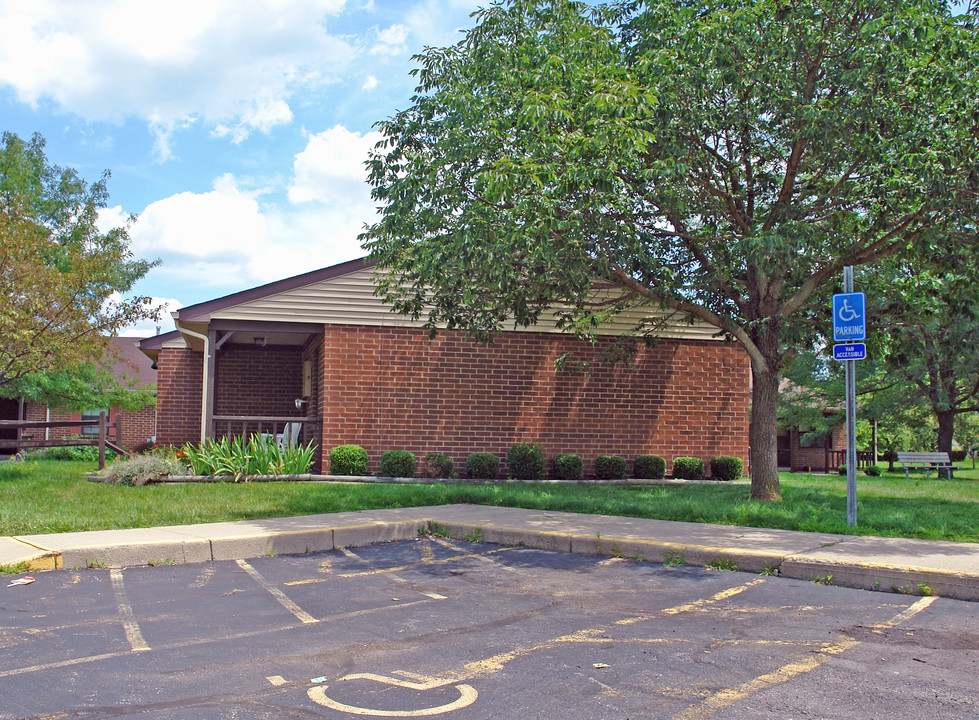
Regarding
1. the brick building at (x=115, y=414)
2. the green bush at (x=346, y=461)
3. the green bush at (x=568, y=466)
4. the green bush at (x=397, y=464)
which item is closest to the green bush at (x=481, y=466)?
the green bush at (x=397, y=464)

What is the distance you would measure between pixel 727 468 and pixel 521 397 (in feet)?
15.6

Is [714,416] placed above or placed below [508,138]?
below

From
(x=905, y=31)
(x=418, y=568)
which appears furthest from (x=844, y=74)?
(x=418, y=568)

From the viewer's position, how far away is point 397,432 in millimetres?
16969

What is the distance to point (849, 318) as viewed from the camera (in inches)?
361

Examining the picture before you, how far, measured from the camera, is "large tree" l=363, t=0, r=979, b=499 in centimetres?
982

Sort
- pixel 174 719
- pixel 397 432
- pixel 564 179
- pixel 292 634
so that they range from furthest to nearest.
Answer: pixel 397 432 → pixel 564 179 → pixel 292 634 → pixel 174 719

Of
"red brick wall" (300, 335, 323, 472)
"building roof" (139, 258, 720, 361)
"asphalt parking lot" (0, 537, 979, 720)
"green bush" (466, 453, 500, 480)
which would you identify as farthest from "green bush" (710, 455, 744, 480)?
"asphalt parking lot" (0, 537, 979, 720)

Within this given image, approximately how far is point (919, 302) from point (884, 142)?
12.3 ft

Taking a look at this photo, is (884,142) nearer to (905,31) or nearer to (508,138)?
(905,31)

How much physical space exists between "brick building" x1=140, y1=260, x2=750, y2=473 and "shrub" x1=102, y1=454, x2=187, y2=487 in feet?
6.57

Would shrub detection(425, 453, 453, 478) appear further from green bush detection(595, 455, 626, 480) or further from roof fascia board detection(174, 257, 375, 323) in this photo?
roof fascia board detection(174, 257, 375, 323)

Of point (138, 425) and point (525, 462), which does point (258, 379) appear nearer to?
point (525, 462)

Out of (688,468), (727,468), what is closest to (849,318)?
(688,468)
